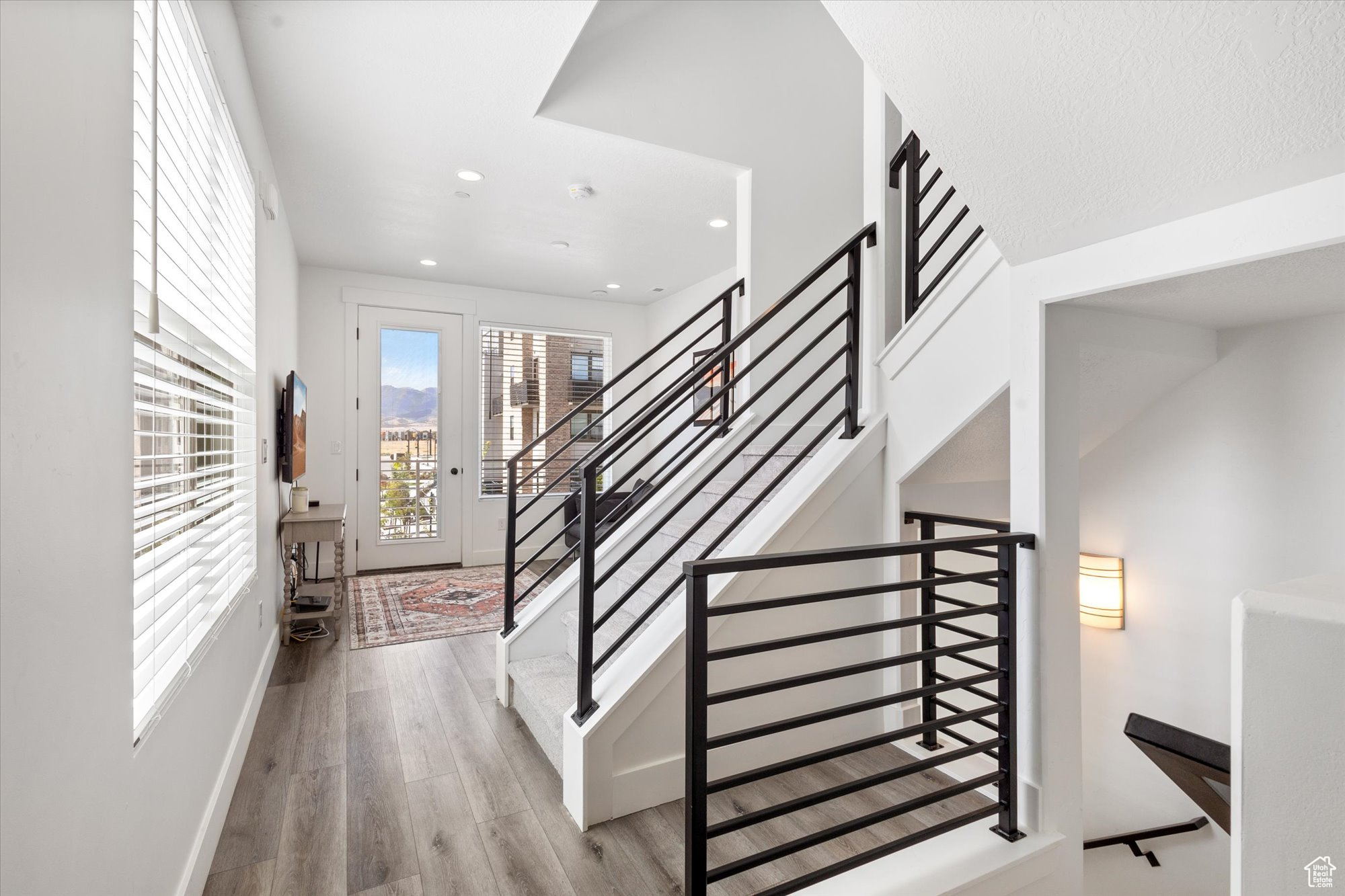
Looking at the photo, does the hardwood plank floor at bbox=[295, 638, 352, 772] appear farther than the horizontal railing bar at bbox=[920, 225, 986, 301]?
Yes

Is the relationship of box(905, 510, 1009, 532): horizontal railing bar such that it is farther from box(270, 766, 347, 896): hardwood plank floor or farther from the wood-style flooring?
box(270, 766, 347, 896): hardwood plank floor

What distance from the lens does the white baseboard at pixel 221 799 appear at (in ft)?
5.19

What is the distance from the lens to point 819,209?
3.59 m

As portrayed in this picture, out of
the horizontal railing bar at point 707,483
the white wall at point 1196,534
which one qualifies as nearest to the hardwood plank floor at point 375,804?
the horizontal railing bar at point 707,483

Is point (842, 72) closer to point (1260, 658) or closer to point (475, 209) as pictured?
point (475, 209)

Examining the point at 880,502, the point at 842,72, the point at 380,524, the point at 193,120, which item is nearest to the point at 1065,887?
the point at 880,502

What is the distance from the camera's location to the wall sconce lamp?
250cm

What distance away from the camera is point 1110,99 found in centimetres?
118

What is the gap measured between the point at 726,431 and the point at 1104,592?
176 cm

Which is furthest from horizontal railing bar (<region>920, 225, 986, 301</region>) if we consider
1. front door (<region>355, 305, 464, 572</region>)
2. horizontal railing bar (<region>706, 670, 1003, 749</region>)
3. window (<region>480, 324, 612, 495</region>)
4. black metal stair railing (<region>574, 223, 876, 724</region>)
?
front door (<region>355, 305, 464, 572</region>)

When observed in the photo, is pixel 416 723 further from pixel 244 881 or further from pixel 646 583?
pixel 646 583

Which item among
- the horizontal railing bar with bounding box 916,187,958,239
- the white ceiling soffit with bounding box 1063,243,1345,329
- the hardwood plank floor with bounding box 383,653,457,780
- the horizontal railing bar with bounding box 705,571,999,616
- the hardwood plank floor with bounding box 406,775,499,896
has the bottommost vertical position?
the hardwood plank floor with bounding box 383,653,457,780

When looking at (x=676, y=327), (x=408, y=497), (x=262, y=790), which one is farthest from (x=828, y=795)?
(x=676, y=327)

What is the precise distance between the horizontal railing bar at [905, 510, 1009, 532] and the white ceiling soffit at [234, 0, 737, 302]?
2175 millimetres
